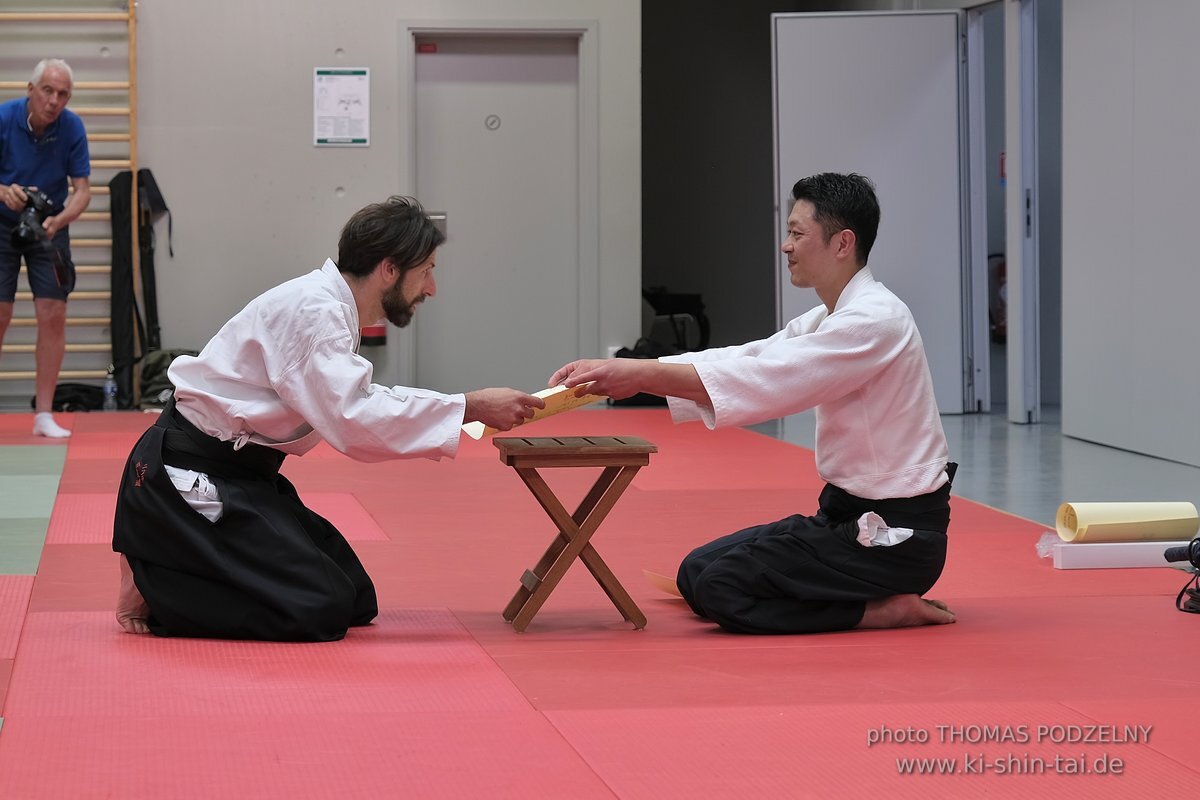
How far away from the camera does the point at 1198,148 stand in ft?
20.1

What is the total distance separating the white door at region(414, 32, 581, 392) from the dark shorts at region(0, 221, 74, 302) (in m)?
2.84

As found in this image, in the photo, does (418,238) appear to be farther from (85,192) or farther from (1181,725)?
(85,192)

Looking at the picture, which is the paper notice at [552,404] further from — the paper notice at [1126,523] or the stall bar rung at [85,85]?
the stall bar rung at [85,85]

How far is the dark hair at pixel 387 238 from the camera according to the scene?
2914 mm

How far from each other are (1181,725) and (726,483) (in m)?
3.19

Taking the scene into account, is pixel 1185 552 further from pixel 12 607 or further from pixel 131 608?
pixel 12 607

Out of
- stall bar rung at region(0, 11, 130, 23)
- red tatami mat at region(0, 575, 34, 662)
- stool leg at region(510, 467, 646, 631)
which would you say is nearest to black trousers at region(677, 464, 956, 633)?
stool leg at region(510, 467, 646, 631)

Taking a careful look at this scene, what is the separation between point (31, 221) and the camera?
626 centimetres

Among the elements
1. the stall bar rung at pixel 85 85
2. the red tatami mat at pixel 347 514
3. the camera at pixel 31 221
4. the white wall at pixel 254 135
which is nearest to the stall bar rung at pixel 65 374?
the white wall at pixel 254 135

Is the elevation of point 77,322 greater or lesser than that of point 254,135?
lesser

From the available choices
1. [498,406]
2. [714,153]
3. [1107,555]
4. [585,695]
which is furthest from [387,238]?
[714,153]

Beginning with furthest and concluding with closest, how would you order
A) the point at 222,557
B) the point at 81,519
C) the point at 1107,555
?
the point at 81,519, the point at 1107,555, the point at 222,557

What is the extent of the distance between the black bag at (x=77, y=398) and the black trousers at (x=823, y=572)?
20.1 ft

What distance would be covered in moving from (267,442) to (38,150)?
4239mm
